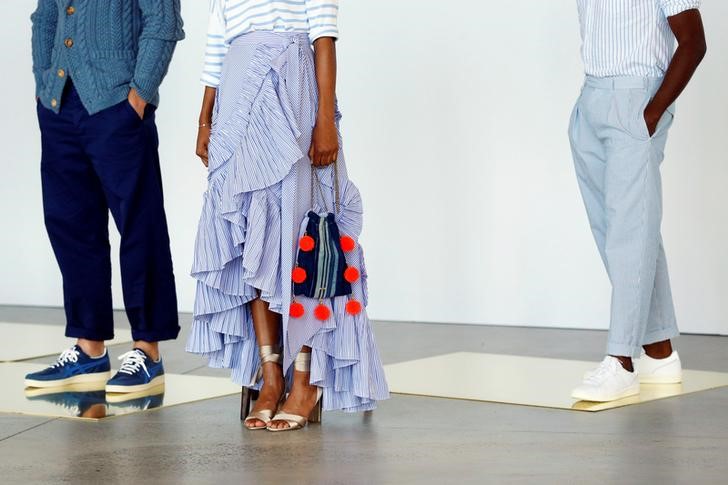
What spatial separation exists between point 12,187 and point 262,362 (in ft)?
13.4

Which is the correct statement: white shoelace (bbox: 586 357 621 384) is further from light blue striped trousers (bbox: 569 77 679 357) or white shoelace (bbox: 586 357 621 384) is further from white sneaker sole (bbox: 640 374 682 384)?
white sneaker sole (bbox: 640 374 682 384)

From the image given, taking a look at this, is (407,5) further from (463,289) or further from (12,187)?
(12,187)

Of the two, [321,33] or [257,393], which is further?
[257,393]

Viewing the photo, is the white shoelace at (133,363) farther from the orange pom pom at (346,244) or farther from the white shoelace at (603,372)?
the white shoelace at (603,372)

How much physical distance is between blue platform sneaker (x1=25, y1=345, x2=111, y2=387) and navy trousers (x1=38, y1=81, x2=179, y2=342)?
8 centimetres

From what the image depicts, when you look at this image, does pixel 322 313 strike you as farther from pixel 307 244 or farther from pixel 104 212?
pixel 104 212

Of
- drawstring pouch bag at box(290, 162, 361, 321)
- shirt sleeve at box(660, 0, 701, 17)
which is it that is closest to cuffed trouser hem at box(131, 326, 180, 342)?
drawstring pouch bag at box(290, 162, 361, 321)

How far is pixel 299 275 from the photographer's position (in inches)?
106

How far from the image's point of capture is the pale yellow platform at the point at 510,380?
123 inches

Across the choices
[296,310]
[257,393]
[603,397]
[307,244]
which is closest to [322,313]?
[296,310]

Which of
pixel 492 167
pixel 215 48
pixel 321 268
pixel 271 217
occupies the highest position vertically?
pixel 215 48

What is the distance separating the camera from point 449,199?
517cm

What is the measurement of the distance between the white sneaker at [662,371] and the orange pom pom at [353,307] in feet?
3.27

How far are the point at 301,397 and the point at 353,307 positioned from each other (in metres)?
0.25
